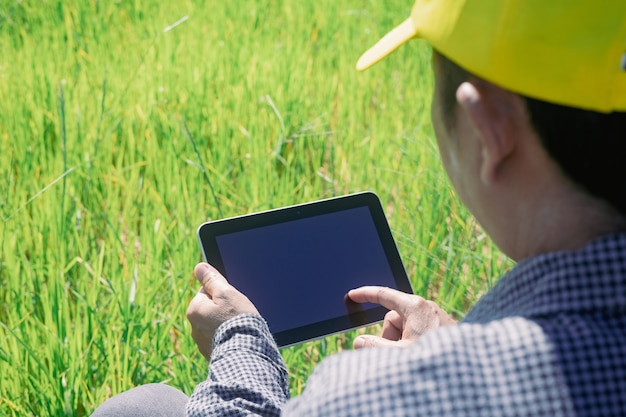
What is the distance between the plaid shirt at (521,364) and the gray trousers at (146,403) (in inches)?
18.4

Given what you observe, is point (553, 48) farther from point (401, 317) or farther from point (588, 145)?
point (401, 317)

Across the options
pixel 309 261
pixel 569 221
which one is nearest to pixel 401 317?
pixel 309 261

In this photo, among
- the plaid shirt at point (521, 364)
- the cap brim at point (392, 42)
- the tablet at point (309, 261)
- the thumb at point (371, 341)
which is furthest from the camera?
the tablet at point (309, 261)

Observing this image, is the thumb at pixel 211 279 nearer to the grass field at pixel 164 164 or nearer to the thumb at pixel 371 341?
the thumb at pixel 371 341

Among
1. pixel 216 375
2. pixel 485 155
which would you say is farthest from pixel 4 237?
pixel 485 155

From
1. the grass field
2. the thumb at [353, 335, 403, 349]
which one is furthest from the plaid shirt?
the grass field

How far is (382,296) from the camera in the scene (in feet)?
3.84

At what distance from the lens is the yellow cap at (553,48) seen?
26.7 inches

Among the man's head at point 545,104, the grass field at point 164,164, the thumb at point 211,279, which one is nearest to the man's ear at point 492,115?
the man's head at point 545,104

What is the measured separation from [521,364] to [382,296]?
1.80 ft

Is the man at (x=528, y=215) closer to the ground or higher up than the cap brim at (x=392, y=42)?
closer to the ground

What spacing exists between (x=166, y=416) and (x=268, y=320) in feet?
0.61

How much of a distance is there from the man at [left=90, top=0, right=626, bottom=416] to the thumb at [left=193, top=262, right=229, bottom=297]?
400mm

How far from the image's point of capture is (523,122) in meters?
0.72
